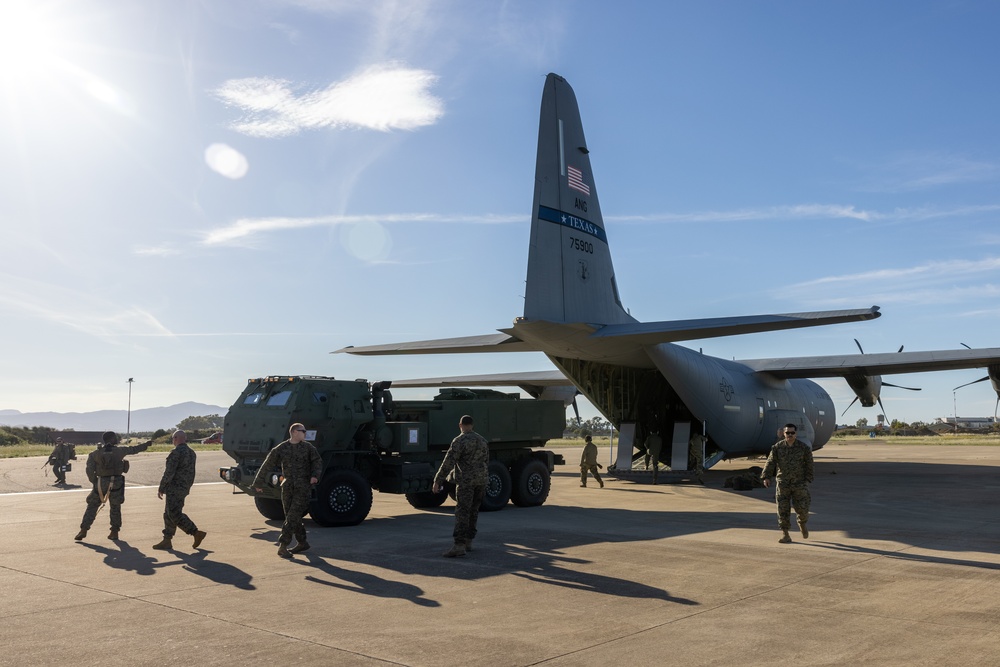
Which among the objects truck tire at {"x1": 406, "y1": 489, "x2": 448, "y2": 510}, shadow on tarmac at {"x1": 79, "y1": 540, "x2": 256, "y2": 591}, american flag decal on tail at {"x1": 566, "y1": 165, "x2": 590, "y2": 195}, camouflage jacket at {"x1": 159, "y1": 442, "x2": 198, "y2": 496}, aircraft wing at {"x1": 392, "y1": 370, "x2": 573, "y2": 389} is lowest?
shadow on tarmac at {"x1": 79, "y1": 540, "x2": 256, "y2": 591}

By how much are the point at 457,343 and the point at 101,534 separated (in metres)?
9.37

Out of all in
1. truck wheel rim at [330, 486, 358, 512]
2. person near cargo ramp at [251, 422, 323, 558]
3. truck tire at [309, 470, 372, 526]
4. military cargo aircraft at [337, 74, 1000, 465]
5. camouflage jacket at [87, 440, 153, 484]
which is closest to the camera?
person near cargo ramp at [251, 422, 323, 558]

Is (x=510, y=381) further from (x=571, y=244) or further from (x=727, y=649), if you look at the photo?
(x=727, y=649)

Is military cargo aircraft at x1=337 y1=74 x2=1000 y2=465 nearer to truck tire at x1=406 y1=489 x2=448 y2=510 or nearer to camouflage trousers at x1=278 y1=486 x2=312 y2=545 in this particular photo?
truck tire at x1=406 y1=489 x2=448 y2=510

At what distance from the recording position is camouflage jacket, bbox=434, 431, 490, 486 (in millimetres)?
10516

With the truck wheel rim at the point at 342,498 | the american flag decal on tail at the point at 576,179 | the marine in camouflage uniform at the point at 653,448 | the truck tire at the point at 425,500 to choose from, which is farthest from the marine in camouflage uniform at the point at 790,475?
the marine in camouflage uniform at the point at 653,448

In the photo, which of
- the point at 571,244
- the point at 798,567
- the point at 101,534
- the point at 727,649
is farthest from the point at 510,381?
the point at 727,649

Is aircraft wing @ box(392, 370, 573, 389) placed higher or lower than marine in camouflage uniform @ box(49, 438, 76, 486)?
higher

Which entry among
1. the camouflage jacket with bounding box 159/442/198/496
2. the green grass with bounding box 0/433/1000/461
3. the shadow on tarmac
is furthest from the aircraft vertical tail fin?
the green grass with bounding box 0/433/1000/461

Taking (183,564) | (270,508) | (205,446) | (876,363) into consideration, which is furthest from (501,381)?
(205,446)

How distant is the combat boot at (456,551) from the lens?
33.4ft

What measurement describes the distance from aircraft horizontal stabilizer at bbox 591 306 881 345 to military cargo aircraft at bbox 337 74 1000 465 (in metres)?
0.03

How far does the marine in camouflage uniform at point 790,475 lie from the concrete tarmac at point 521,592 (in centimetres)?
43

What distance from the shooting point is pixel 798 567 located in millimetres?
9297
